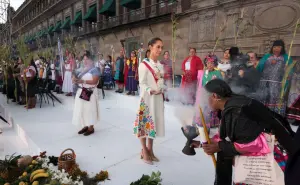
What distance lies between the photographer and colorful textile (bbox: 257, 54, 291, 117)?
14.0 ft

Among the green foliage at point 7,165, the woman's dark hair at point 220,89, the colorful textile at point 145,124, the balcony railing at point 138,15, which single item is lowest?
the green foliage at point 7,165

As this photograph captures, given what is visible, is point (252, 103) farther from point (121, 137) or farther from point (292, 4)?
point (292, 4)

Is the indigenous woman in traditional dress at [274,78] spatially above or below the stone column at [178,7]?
below

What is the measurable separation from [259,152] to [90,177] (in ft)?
7.01

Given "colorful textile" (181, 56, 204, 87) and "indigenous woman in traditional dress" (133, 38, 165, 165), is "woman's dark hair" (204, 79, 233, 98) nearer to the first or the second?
"indigenous woman in traditional dress" (133, 38, 165, 165)

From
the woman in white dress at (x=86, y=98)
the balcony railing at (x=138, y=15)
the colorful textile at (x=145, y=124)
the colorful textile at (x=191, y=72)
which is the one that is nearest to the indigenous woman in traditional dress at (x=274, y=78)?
the colorful textile at (x=191, y=72)

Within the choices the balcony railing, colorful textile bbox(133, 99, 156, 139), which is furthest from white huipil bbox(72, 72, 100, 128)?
the balcony railing

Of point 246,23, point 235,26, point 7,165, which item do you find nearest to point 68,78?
point 7,165

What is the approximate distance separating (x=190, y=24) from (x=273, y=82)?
7.26 m

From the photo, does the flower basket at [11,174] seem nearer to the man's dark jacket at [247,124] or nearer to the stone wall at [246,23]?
the man's dark jacket at [247,124]

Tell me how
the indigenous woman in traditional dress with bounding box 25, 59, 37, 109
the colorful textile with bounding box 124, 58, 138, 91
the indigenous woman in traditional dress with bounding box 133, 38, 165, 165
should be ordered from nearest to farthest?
1. the indigenous woman in traditional dress with bounding box 133, 38, 165, 165
2. the indigenous woman in traditional dress with bounding box 25, 59, 37, 109
3. the colorful textile with bounding box 124, 58, 138, 91

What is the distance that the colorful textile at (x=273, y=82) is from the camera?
4.26m

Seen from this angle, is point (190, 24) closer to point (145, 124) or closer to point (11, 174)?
point (145, 124)

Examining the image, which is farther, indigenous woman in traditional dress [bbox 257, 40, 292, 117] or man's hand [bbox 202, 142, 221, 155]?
indigenous woman in traditional dress [bbox 257, 40, 292, 117]
